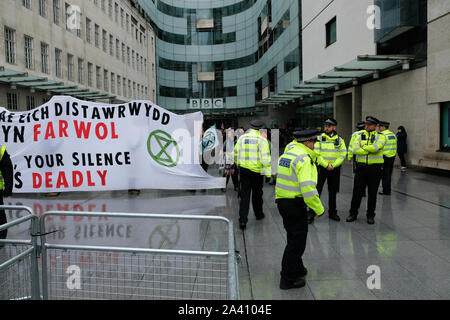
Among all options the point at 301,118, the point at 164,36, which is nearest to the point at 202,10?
the point at 164,36

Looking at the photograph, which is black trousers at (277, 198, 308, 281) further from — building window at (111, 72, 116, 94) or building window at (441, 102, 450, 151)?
building window at (111, 72, 116, 94)

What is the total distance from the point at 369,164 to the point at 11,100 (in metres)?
20.7

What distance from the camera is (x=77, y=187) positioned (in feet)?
33.6

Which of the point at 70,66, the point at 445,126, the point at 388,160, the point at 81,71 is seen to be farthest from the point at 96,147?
the point at 81,71

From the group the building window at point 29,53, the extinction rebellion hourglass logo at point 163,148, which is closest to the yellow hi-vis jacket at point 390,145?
the extinction rebellion hourglass logo at point 163,148

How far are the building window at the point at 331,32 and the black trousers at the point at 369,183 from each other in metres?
16.8

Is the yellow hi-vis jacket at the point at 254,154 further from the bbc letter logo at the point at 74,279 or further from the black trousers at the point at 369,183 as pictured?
the bbc letter logo at the point at 74,279

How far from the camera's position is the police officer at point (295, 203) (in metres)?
4.30

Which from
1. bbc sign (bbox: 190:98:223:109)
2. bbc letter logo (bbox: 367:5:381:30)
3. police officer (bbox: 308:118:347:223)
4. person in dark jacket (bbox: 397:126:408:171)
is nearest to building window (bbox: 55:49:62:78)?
bbc letter logo (bbox: 367:5:381:30)

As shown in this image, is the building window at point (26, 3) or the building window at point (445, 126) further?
the building window at point (26, 3)

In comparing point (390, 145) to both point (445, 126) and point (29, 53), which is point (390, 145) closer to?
point (445, 126)

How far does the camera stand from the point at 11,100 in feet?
71.3

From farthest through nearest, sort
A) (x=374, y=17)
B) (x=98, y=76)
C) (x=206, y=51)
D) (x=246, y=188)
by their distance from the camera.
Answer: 1. (x=206, y=51)
2. (x=98, y=76)
3. (x=374, y=17)
4. (x=246, y=188)

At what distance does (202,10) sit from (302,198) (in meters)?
57.8
